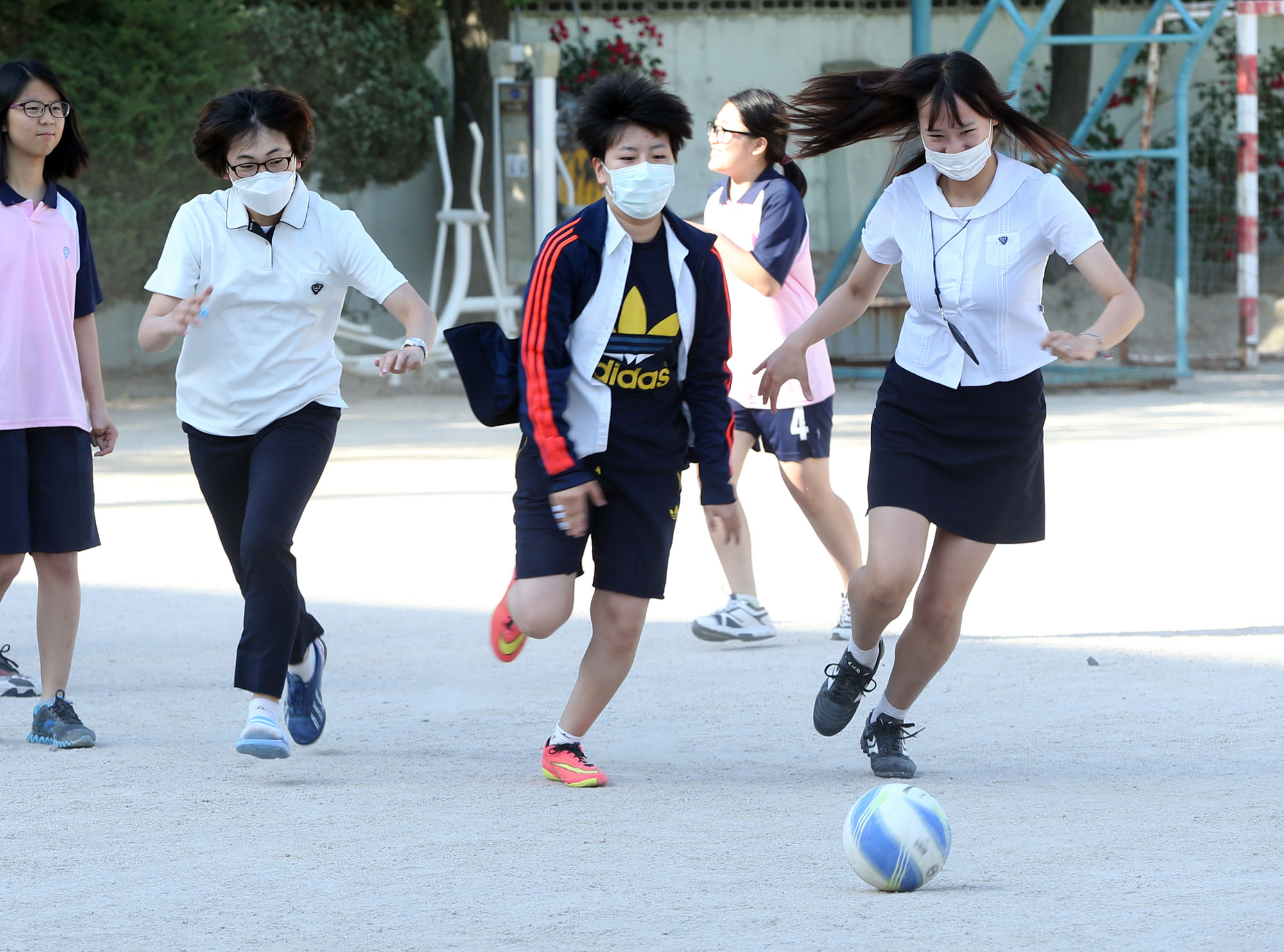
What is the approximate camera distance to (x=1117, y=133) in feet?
71.2

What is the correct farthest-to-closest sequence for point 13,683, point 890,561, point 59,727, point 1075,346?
point 13,683 < point 59,727 < point 890,561 < point 1075,346

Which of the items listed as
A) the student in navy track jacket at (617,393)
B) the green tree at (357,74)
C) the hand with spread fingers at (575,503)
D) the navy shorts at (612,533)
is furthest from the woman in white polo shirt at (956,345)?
the green tree at (357,74)

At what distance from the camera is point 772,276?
235 inches

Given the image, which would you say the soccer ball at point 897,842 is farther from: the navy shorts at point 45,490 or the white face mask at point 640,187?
the navy shorts at point 45,490

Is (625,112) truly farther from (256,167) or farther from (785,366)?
(256,167)

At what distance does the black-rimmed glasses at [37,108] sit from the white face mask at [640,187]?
1.65 m

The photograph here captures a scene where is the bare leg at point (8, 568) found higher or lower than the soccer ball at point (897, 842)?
higher

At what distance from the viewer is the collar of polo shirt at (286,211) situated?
4.48 metres

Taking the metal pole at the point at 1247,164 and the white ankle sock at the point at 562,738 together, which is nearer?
the white ankle sock at the point at 562,738

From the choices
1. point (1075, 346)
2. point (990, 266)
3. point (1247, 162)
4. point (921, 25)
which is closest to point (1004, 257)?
point (990, 266)

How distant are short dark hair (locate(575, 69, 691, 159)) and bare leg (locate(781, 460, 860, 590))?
6.24ft

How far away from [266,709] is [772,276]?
2.52m

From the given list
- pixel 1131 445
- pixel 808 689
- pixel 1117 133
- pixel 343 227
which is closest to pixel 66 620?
pixel 343 227

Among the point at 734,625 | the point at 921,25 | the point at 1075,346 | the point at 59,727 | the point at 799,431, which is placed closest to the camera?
the point at 1075,346
